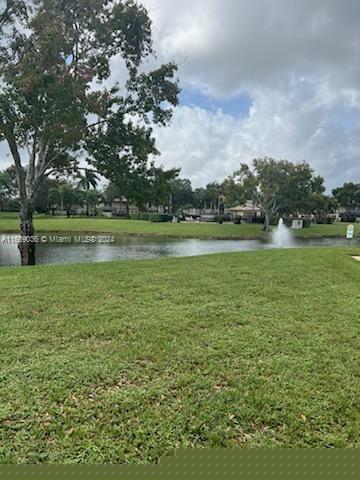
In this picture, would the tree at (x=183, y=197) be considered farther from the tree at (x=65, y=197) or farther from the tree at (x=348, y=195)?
the tree at (x=348, y=195)

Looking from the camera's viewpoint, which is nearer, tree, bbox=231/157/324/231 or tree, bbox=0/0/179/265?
tree, bbox=0/0/179/265

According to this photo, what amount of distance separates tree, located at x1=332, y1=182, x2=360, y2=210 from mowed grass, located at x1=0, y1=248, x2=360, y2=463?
86.7 metres

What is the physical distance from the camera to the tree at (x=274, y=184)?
39125 mm

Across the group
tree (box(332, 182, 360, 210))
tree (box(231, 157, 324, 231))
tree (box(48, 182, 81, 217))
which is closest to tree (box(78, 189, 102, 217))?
tree (box(48, 182, 81, 217))

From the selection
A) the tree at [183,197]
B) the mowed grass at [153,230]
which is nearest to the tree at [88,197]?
the tree at [183,197]

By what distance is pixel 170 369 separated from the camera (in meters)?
3.52

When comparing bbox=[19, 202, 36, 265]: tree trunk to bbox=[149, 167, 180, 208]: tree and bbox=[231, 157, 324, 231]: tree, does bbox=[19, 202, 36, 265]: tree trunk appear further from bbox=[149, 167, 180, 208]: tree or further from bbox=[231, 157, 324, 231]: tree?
bbox=[231, 157, 324, 231]: tree

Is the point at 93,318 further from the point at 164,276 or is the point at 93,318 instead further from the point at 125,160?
the point at 125,160

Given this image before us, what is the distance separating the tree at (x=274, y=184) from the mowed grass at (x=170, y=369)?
33838 millimetres

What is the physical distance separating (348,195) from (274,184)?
54.7 metres

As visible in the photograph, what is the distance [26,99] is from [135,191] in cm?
436

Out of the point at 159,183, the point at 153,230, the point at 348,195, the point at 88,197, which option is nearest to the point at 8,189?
the point at 153,230

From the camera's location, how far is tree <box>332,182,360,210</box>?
280 feet

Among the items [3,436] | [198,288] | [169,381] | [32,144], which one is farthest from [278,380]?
[32,144]
